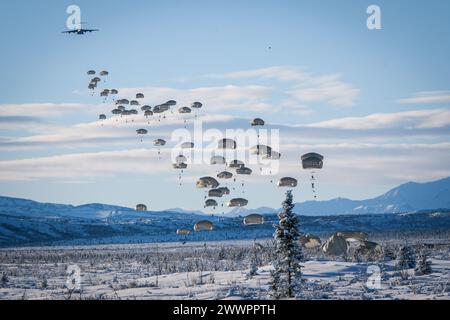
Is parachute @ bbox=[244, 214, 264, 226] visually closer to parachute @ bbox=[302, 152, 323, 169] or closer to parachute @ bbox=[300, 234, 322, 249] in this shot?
parachute @ bbox=[300, 234, 322, 249]

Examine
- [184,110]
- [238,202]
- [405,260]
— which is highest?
[184,110]

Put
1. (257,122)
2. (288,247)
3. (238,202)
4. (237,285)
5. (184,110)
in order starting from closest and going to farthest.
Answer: (288,247), (237,285), (238,202), (257,122), (184,110)

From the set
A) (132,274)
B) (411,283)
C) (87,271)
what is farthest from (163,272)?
(411,283)

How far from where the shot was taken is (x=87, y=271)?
174ft

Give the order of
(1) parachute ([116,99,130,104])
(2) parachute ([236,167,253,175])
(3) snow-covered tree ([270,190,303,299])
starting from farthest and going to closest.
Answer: (1) parachute ([116,99,130,104]) < (2) parachute ([236,167,253,175]) < (3) snow-covered tree ([270,190,303,299])

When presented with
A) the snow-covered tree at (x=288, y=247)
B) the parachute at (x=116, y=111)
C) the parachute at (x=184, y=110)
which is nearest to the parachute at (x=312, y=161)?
the parachute at (x=184, y=110)

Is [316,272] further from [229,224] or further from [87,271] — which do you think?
[229,224]

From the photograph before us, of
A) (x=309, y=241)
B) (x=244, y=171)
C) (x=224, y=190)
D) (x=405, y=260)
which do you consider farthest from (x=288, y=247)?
(x=244, y=171)

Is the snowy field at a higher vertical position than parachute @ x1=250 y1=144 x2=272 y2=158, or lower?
lower

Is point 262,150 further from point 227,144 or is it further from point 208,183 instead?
point 208,183

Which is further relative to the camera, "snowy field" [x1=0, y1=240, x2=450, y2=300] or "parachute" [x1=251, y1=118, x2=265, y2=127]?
"parachute" [x1=251, y1=118, x2=265, y2=127]

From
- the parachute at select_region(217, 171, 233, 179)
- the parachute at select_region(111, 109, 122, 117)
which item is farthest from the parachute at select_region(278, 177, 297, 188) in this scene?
the parachute at select_region(111, 109, 122, 117)

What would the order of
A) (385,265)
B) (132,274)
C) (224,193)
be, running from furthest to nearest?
(224,193)
(132,274)
(385,265)
